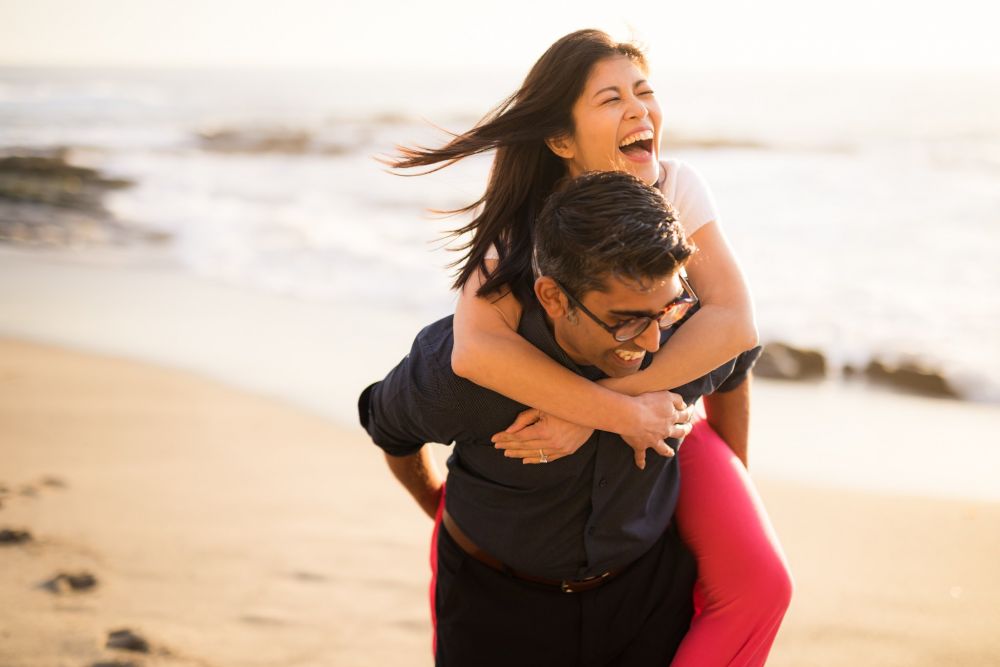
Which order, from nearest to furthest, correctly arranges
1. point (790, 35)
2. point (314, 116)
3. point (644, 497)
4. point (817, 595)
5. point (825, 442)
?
point (644, 497) < point (817, 595) < point (825, 442) < point (314, 116) < point (790, 35)

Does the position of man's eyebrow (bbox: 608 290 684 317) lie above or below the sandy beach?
above

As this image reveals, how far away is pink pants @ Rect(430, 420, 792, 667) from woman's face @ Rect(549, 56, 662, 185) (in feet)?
3.11

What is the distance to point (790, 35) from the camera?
3881 centimetres

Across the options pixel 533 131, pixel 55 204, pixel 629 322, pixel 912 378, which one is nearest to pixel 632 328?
pixel 629 322

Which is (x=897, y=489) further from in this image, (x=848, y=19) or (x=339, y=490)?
(x=848, y=19)

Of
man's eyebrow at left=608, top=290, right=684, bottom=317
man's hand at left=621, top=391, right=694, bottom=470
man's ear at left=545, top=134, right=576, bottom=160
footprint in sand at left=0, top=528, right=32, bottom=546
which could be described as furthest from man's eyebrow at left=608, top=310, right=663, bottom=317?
footprint in sand at left=0, top=528, right=32, bottom=546

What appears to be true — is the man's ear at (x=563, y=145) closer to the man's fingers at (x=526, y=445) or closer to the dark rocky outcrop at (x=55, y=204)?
the man's fingers at (x=526, y=445)

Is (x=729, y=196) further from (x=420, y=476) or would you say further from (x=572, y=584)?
(x=572, y=584)

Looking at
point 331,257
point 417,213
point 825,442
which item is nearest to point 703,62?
point 417,213

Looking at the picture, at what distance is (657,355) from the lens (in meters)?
2.39

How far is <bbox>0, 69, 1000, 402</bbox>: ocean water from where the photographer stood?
29.6ft

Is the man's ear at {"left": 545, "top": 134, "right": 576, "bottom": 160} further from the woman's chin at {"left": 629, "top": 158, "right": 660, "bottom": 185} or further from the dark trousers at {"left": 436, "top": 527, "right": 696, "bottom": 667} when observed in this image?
the dark trousers at {"left": 436, "top": 527, "right": 696, "bottom": 667}

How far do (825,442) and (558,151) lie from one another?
3.57m

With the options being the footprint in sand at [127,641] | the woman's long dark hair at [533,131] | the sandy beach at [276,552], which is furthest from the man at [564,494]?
the footprint in sand at [127,641]
